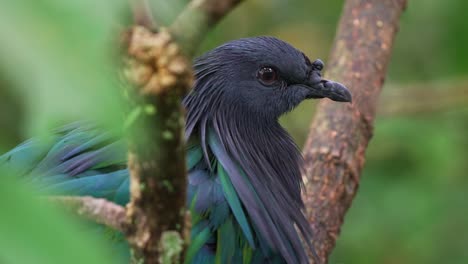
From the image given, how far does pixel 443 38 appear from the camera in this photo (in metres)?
5.04

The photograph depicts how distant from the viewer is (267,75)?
306 centimetres

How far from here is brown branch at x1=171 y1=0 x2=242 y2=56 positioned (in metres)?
1.15

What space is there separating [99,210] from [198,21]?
529 millimetres

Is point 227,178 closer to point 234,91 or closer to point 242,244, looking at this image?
point 242,244

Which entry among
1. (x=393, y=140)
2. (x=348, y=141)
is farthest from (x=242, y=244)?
(x=393, y=140)

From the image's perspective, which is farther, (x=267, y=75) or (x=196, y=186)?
(x=267, y=75)

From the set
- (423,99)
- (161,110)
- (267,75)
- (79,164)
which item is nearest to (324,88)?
(267,75)

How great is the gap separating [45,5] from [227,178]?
195 centimetres

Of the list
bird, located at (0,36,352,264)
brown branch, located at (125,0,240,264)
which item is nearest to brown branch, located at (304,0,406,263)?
bird, located at (0,36,352,264)

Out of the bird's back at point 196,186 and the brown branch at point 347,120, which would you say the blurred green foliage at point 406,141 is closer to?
the bird's back at point 196,186

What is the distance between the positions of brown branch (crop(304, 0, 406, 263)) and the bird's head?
0.95 feet

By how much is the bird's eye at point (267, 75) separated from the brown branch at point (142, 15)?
74.5 inches

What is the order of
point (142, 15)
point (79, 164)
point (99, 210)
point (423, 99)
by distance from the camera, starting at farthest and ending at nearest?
point (423, 99), point (79, 164), point (99, 210), point (142, 15)

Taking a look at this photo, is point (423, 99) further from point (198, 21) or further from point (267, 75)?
point (198, 21)
